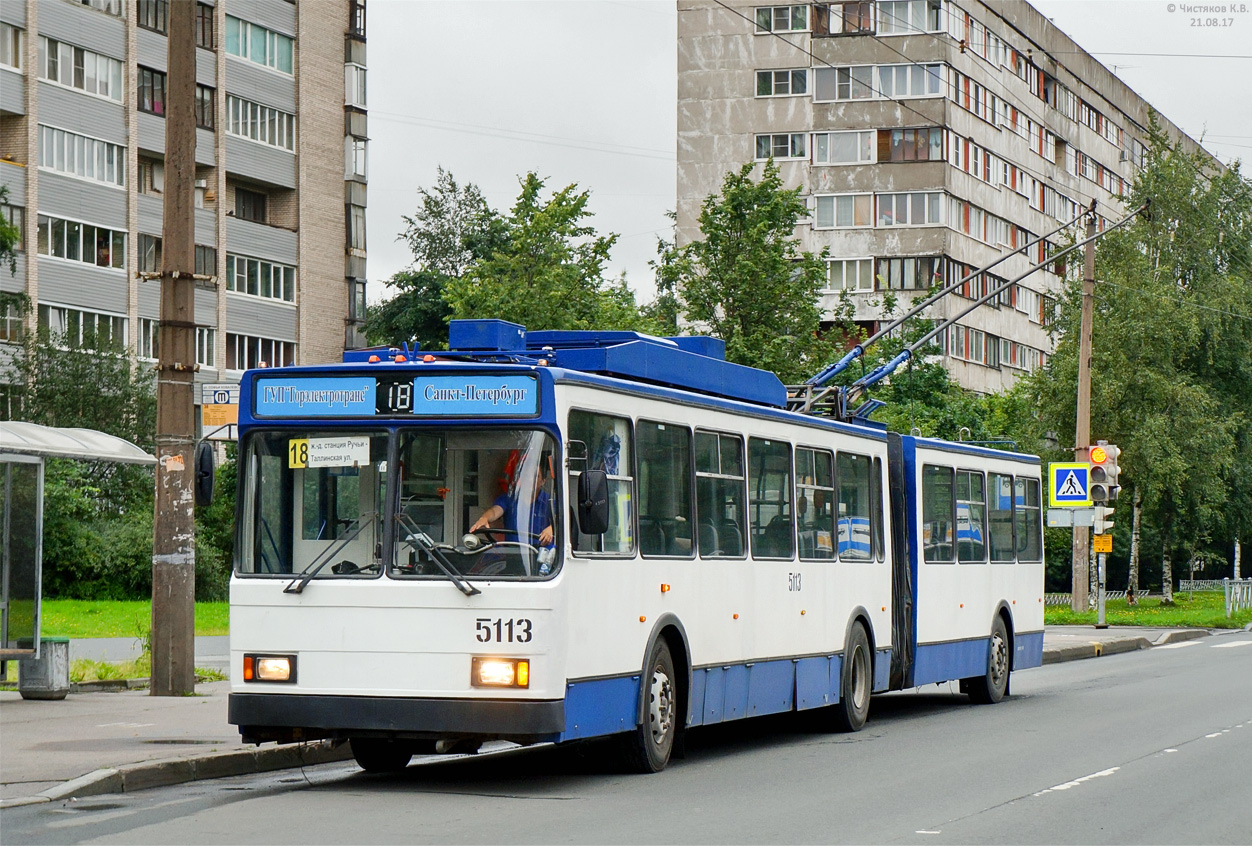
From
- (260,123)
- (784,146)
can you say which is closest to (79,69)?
(260,123)

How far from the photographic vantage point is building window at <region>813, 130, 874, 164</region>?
72.0m

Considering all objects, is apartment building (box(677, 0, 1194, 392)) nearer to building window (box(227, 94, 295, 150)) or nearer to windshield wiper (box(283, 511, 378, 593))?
building window (box(227, 94, 295, 150))

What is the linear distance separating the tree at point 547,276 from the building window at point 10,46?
1561 centimetres

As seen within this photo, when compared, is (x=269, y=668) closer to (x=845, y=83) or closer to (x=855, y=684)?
(x=855, y=684)

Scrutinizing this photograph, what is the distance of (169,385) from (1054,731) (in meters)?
8.55

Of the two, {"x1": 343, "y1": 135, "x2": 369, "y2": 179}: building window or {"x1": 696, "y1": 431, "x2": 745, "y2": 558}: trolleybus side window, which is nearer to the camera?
{"x1": 696, "y1": 431, "x2": 745, "y2": 558}: trolleybus side window

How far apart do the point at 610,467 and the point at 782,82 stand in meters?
63.0

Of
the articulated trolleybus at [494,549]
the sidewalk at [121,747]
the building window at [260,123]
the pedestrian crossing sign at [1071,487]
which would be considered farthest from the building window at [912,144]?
the articulated trolleybus at [494,549]

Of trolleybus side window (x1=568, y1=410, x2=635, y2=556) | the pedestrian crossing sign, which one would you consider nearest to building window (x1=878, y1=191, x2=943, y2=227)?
the pedestrian crossing sign

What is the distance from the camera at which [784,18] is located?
240 feet

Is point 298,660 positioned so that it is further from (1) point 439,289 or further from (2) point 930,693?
(1) point 439,289

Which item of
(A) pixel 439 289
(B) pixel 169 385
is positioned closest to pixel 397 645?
(B) pixel 169 385

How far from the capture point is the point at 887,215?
71.8 meters

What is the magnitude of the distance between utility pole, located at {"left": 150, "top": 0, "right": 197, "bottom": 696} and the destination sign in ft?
15.9
